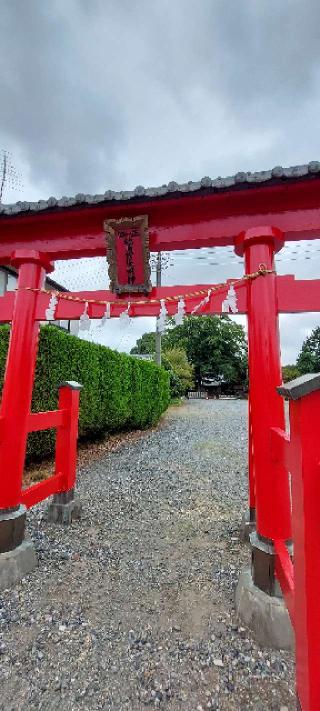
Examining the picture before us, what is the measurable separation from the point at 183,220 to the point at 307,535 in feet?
9.36

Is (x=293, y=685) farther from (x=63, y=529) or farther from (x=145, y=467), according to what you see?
(x=145, y=467)

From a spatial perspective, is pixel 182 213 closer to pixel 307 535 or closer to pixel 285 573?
pixel 307 535

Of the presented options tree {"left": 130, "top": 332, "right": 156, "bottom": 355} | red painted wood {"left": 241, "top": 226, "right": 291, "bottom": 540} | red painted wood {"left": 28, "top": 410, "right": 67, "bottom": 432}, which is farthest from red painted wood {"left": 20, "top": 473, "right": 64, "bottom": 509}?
tree {"left": 130, "top": 332, "right": 156, "bottom": 355}

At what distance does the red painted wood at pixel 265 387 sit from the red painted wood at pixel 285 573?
0.11 metres

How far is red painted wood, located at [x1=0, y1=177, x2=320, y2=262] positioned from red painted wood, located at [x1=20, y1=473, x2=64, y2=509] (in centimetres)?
250

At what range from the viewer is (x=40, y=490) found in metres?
3.57

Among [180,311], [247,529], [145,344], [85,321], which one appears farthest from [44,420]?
[145,344]

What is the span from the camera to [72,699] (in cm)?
178

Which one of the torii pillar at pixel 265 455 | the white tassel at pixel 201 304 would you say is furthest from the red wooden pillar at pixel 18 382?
the torii pillar at pixel 265 455

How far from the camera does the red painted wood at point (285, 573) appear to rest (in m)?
1.80

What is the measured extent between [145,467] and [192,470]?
3.21ft

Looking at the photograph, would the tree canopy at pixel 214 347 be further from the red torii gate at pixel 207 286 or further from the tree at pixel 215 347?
the red torii gate at pixel 207 286

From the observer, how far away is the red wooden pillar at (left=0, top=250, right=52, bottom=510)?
3.07 m

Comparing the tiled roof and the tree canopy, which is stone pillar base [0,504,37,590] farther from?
the tree canopy
